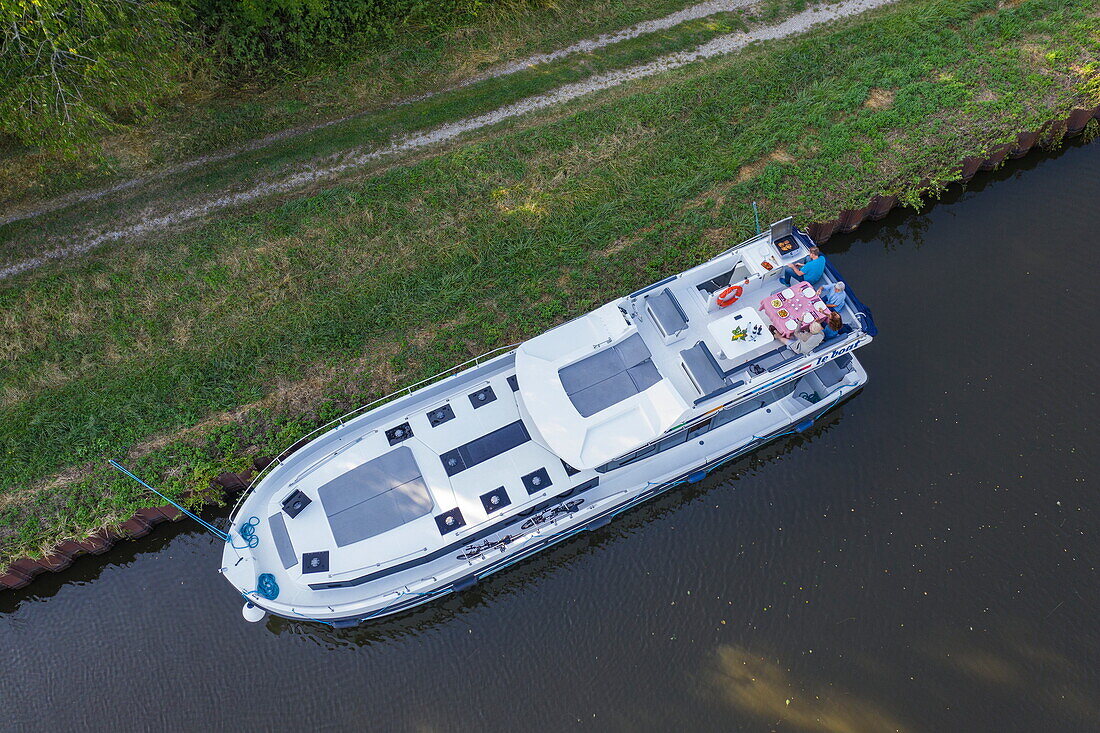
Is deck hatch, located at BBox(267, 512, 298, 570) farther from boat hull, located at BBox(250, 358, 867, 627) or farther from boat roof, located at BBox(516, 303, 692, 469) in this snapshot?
boat roof, located at BBox(516, 303, 692, 469)

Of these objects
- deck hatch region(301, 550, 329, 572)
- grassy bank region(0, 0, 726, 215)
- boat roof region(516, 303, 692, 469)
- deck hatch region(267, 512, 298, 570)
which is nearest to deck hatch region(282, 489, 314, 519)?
deck hatch region(267, 512, 298, 570)

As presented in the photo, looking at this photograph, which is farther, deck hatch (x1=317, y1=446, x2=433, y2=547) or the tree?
the tree

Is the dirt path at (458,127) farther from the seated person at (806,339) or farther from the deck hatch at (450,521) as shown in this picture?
the seated person at (806,339)

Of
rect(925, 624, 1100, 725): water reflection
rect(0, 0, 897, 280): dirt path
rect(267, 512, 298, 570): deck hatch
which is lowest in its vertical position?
rect(925, 624, 1100, 725): water reflection

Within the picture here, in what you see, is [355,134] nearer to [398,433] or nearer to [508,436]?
[398,433]

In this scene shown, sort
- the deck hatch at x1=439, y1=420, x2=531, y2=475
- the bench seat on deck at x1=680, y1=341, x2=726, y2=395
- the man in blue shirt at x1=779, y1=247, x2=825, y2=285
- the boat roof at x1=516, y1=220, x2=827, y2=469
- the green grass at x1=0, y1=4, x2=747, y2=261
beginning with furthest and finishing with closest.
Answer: the green grass at x1=0, y1=4, x2=747, y2=261
the man in blue shirt at x1=779, y1=247, x2=825, y2=285
the deck hatch at x1=439, y1=420, x2=531, y2=475
the bench seat on deck at x1=680, y1=341, x2=726, y2=395
the boat roof at x1=516, y1=220, x2=827, y2=469

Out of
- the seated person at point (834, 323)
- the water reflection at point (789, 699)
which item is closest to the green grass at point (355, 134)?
the seated person at point (834, 323)

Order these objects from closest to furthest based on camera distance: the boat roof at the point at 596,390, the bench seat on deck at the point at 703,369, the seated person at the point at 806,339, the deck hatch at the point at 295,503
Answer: the boat roof at the point at 596,390, the seated person at the point at 806,339, the bench seat on deck at the point at 703,369, the deck hatch at the point at 295,503
